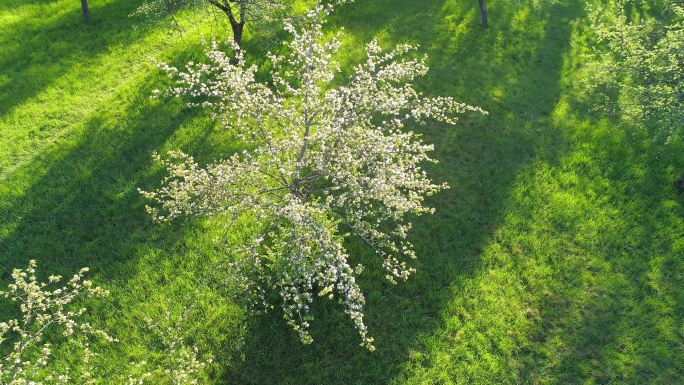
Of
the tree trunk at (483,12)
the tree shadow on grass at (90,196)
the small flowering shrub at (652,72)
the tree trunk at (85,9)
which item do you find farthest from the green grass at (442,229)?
the tree trunk at (483,12)

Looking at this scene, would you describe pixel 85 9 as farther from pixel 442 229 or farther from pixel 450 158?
pixel 442 229

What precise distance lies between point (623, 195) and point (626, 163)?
1.24 metres

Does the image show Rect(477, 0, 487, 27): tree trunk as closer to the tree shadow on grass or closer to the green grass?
the green grass

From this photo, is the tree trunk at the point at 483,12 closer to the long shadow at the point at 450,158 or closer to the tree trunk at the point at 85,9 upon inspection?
the long shadow at the point at 450,158

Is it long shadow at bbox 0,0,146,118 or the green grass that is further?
long shadow at bbox 0,0,146,118

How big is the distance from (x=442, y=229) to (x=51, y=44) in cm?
1482

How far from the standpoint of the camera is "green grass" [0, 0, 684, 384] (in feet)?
25.5

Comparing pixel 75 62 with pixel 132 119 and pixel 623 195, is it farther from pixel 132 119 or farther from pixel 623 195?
pixel 623 195

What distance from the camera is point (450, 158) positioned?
11.4 m

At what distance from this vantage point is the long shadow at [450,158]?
25.1ft

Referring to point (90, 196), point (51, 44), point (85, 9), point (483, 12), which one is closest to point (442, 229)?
point (90, 196)

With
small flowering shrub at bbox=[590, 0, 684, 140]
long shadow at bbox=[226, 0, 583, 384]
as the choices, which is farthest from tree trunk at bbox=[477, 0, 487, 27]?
small flowering shrub at bbox=[590, 0, 684, 140]

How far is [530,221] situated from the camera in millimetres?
9992

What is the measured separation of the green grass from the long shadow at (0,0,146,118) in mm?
74
